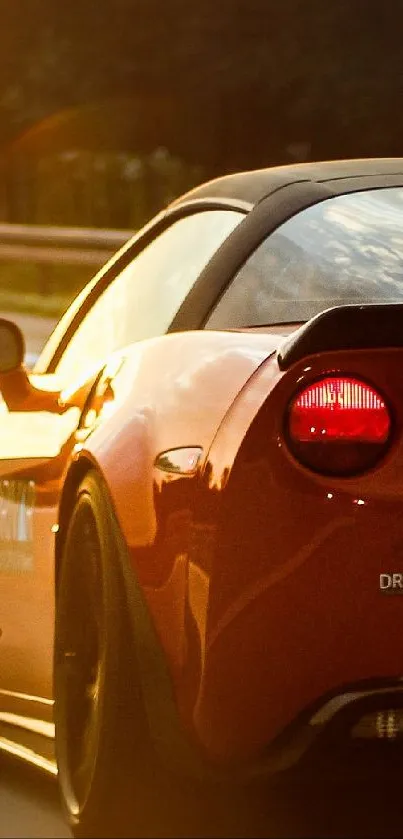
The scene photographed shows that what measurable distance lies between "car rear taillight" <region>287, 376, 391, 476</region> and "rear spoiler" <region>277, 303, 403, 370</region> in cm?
7

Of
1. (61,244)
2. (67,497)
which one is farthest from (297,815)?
(61,244)

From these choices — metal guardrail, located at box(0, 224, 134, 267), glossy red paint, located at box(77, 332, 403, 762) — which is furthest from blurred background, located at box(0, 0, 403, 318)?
glossy red paint, located at box(77, 332, 403, 762)

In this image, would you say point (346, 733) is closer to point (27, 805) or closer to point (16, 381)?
point (27, 805)

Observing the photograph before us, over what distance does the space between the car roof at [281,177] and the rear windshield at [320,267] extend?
0.17 metres

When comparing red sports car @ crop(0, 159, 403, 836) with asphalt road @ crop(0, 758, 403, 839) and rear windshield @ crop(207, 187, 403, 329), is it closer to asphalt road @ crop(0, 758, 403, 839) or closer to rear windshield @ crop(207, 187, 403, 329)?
rear windshield @ crop(207, 187, 403, 329)

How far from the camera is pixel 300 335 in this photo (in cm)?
414

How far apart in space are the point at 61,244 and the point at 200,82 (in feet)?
86.9

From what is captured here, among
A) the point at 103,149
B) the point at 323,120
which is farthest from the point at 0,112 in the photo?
the point at 323,120

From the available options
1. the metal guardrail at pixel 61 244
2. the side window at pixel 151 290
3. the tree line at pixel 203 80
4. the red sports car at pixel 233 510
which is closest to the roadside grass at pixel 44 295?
the metal guardrail at pixel 61 244

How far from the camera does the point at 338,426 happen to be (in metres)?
4.15

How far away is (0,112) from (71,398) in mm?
39931

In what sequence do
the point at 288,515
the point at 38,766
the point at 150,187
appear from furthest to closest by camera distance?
the point at 150,187 < the point at 38,766 < the point at 288,515

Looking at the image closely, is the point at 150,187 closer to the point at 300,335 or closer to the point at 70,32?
the point at 70,32

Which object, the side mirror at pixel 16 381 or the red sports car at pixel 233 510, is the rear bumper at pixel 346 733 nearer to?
the red sports car at pixel 233 510
